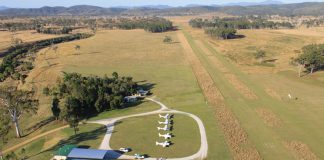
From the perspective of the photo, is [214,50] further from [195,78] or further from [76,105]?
[76,105]

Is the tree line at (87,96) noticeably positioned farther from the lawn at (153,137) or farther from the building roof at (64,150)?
the building roof at (64,150)

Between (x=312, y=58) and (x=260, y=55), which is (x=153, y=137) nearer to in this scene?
(x=312, y=58)

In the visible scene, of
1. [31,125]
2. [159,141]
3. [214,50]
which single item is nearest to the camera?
[159,141]

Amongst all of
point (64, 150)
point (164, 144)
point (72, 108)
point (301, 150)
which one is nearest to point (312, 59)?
point (301, 150)

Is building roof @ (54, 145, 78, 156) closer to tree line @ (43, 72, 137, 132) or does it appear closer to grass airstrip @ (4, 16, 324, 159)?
grass airstrip @ (4, 16, 324, 159)

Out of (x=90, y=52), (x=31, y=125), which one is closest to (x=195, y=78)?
(x=31, y=125)

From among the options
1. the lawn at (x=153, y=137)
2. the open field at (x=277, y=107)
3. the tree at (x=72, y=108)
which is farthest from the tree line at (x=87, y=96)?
the open field at (x=277, y=107)
